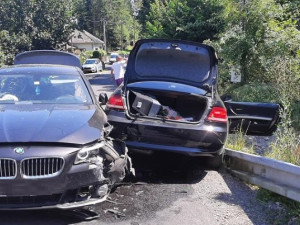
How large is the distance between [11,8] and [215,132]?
42.0 metres

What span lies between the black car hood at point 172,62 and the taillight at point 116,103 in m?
0.62

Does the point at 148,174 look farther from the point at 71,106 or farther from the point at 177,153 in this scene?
the point at 71,106

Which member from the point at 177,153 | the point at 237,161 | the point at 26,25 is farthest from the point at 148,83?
the point at 26,25

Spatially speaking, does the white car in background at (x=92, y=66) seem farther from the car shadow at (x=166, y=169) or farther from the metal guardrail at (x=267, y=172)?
the metal guardrail at (x=267, y=172)

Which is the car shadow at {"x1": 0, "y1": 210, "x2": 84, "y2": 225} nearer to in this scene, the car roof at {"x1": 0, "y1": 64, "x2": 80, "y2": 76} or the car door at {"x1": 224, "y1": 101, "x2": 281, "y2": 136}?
the car roof at {"x1": 0, "y1": 64, "x2": 80, "y2": 76}

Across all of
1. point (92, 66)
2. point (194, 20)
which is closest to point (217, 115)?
point (194, 20)

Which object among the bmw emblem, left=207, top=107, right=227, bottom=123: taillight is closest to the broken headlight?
the bmw emblem

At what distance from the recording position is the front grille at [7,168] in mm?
3736

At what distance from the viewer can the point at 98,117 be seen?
15.9 feet

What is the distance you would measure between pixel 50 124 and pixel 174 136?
1.87 meters

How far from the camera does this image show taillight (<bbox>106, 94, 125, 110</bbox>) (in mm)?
5788

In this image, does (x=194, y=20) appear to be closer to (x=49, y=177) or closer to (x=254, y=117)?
(x=254, y=117)

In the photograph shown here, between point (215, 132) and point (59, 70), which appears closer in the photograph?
point (215, 132)

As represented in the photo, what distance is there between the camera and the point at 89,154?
4078 millimetres
